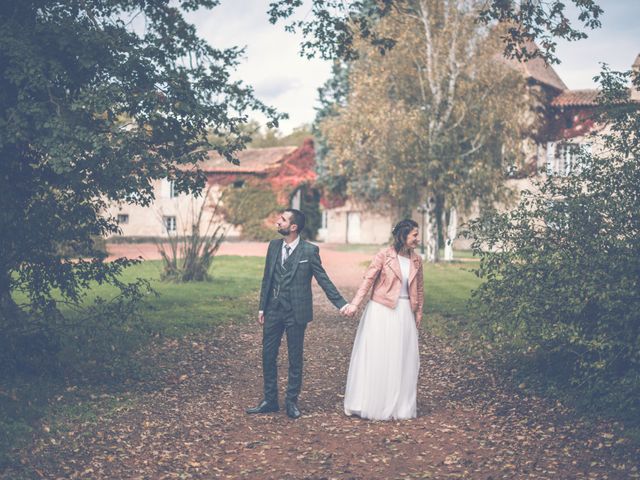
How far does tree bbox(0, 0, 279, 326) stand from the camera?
640 cm

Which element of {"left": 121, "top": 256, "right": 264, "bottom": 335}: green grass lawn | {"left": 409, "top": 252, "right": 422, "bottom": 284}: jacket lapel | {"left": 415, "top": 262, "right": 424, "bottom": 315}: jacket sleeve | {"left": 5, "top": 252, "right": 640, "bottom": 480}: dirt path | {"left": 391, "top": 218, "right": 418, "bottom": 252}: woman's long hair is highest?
{"left": 391, "top": 218, "right": 418, "bottom": 252}: woman's long hair

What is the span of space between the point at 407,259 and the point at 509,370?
2.68 meters

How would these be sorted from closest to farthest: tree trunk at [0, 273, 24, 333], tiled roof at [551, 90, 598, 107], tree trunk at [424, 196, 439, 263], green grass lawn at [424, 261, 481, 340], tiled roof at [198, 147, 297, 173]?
1. tree trunk at [0, 273, 24, 333]
2. green grass lawn at [424, 261, 481, 340]
3. tree trunk at [424, 196, 439, 263]
4. tiled roof at [551, 90, 598, 107]
5. tiled roof at [198, 147, 297, 173]

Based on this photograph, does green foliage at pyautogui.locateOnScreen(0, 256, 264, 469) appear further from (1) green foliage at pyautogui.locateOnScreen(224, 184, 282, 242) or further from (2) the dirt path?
(1) green foliage at pyautogui.locateOnScreen(224, 184, 282, 242)

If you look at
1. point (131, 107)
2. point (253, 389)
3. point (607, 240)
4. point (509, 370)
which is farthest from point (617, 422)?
point (131, 107)

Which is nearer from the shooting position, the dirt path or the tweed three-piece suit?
the dirt path

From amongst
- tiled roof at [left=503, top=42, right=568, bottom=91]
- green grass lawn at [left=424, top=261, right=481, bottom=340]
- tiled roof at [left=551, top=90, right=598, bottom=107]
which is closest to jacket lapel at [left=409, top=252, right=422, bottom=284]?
green grass lawn at [left=424, top=261, right=481, bottom=340]

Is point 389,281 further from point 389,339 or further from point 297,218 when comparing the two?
point 297,218

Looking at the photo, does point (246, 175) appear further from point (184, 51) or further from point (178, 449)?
point (178, 449)

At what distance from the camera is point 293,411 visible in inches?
260

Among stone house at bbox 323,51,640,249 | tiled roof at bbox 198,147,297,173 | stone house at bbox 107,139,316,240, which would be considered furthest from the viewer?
tiled roof at bbox 198,147,297,173

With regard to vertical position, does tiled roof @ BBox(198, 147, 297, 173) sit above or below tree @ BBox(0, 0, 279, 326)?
above

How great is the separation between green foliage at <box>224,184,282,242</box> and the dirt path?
102 feet

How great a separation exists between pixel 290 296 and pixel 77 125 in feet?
8.70
